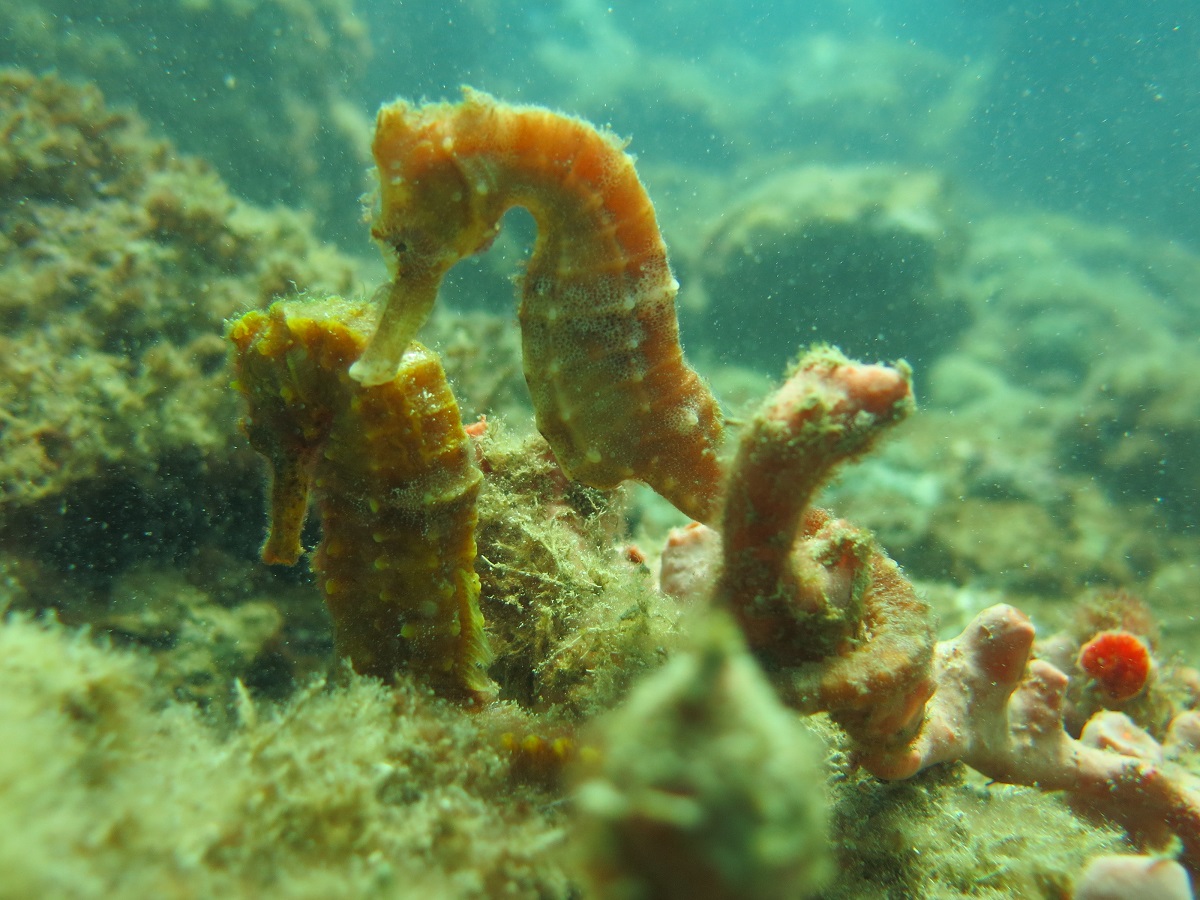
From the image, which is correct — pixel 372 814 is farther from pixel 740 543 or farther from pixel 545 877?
pixel 740 543

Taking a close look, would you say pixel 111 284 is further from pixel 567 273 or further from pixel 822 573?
pixel 822 573

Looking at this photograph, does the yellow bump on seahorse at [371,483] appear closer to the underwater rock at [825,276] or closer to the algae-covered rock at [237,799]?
the algae-covered rock at [237,799]

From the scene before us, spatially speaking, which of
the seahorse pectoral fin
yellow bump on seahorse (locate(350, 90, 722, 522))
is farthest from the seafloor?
the seahorse pectoral fin

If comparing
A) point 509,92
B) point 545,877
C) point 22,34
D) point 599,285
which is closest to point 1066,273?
point 509,92

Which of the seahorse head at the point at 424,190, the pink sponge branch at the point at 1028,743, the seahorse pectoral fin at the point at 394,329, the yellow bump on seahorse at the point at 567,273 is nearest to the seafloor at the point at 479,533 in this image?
the pink sponge branch at the point at 1028,743

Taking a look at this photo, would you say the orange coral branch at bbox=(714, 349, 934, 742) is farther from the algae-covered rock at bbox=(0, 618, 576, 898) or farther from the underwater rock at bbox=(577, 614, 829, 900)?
the underwater rock at bbox=(577, 614, 829, 900)

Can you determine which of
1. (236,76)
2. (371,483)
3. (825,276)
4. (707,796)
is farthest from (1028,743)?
(236,76)
